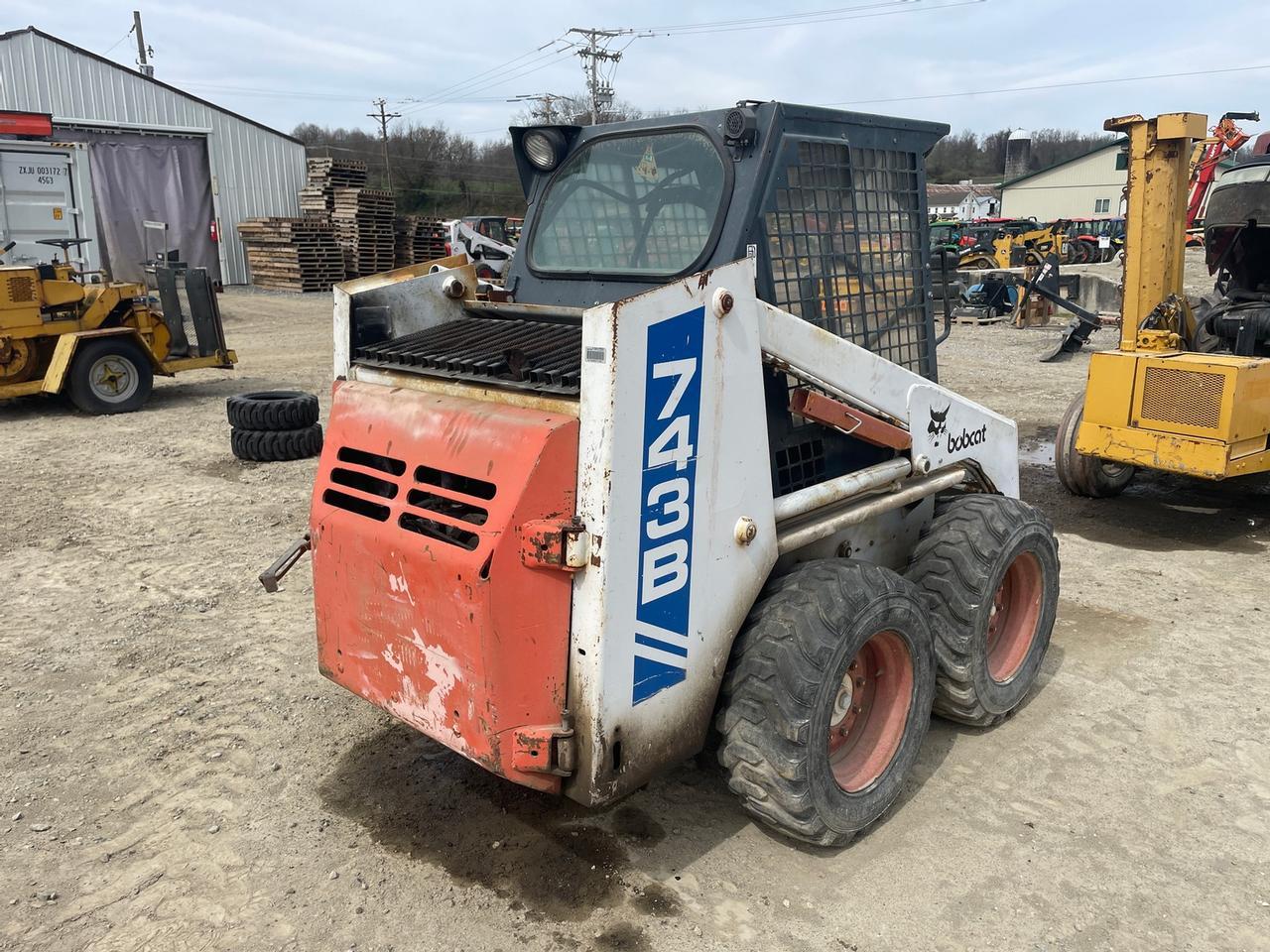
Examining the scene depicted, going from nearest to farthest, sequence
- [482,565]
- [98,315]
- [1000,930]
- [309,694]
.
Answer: [482,565] < [1000,930] < [309,694] < [98,315]

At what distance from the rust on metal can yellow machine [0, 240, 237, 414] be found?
29.2ft

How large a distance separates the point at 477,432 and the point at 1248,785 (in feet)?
9.91

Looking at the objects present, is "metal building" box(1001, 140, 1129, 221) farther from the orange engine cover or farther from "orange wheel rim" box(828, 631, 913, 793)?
the orange engine cover

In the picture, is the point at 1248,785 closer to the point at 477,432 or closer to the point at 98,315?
the point at 477,432

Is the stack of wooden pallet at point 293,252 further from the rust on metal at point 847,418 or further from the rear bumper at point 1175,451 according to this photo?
the rust on metal at point 847,418

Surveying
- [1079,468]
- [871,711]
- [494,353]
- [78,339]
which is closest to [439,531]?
[494,353]

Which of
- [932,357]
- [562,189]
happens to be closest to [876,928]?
[932,357]

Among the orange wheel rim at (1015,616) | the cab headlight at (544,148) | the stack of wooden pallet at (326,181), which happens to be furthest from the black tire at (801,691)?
the stack of wooden pallet at (326,181)

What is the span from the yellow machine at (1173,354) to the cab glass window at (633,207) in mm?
4067

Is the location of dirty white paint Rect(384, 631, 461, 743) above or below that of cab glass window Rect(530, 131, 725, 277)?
below

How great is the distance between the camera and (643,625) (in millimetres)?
2643

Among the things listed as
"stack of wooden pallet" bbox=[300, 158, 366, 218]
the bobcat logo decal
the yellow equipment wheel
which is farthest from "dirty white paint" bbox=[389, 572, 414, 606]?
"stack of wooden pallet" bbox=[300, 158, 366, 218]

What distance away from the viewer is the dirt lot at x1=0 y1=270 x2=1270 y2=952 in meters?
2.77

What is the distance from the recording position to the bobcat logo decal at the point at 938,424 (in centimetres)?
368
